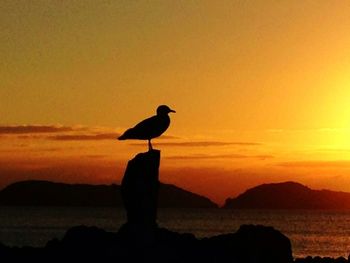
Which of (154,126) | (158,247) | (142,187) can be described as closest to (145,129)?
(154,126)

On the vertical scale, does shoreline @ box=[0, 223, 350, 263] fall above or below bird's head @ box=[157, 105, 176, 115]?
below

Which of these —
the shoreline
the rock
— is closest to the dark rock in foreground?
the shoreline

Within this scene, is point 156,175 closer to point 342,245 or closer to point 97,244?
point 97,244

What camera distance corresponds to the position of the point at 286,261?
117ft

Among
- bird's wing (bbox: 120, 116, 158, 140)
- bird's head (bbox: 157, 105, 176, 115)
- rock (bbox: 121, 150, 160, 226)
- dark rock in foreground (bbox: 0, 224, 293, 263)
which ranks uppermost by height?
bird's head (bbox: 157, 105, 176, 115)

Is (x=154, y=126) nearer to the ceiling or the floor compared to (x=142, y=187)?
nearer to the ceiling

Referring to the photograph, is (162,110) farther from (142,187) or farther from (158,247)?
(158,247)

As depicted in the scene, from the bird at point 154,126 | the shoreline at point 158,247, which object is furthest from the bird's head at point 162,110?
the shoreline at point 158,247

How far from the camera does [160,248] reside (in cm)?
2730

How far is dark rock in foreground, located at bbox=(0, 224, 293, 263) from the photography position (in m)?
26.7

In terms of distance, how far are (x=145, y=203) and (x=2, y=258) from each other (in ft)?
38.5

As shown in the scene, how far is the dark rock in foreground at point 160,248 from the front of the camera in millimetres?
26734

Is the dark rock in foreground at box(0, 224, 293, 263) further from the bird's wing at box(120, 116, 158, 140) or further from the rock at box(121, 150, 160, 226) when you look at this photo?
the bird's wing at box(120, 116, 158, 140)

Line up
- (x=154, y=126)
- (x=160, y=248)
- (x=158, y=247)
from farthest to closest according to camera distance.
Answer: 1. (x=160, y=248)
2. (x=158, y=247)
3. (x=154, y=126)
